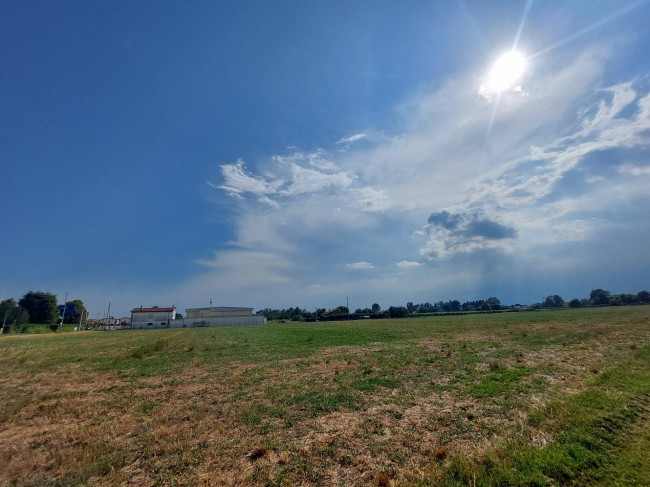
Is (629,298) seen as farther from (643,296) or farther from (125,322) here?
(125,322)

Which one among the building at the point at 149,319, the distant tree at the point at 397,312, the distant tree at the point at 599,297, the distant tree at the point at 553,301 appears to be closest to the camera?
the building at the point at 149,319

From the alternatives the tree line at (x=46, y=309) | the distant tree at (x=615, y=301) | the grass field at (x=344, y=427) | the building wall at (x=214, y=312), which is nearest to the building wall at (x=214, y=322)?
the building wall at (x=214, y=312)

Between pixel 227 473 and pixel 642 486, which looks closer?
pixel 642 486

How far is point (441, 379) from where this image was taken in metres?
12.0

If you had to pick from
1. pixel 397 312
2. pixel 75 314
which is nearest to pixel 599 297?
pixel 397 312

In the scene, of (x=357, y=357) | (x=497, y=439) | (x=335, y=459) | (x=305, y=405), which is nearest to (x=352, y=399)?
(x=305, y=405)

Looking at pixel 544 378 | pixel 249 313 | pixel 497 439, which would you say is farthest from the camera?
pixel 249 313

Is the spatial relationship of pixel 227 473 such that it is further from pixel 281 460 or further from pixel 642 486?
pixel 642 486

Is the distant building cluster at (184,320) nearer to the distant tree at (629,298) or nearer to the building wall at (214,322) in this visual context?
the building wall at (214,322)

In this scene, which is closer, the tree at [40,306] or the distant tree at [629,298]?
the tree at [40,306]

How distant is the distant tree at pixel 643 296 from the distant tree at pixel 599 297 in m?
11.0

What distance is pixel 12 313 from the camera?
9100 centimetres

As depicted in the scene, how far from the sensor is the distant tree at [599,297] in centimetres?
14371

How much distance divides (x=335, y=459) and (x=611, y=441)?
581cm
